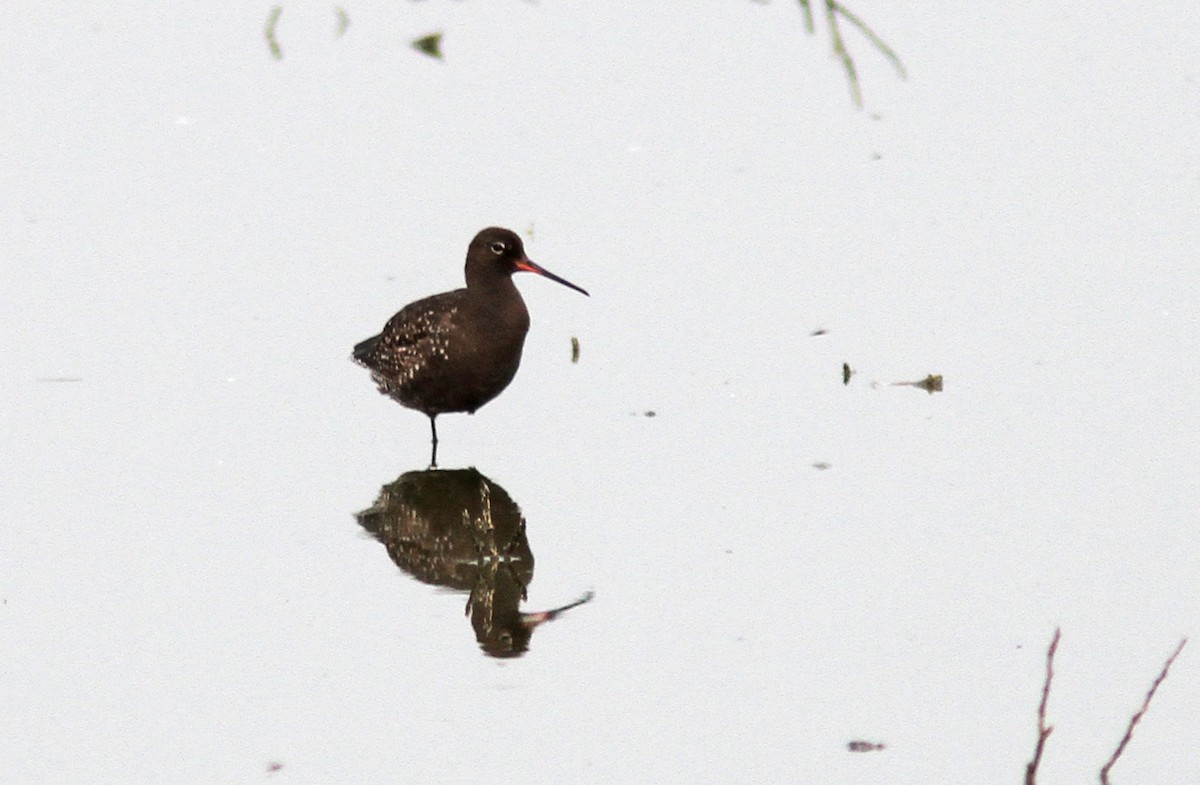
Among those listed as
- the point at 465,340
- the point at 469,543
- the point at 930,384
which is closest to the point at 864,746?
the point at 469,543

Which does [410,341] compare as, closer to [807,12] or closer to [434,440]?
[434,440]

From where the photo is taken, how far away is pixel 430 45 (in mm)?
15875

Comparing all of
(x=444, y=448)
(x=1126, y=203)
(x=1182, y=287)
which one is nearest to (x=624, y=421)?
(x=444, y=448)

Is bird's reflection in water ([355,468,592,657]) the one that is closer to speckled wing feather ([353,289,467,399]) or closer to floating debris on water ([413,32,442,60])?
speckled wing feather ([353,289,467,399])

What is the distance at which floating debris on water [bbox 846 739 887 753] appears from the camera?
673cm

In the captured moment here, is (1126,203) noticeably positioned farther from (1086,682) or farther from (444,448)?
(1086,682)

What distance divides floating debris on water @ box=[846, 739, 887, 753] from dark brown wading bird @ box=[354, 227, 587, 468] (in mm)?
3364

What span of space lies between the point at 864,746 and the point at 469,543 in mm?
2455

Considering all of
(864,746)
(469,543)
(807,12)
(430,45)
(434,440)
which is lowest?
(864,746)

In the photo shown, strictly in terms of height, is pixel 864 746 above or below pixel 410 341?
below

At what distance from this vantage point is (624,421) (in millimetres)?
9977

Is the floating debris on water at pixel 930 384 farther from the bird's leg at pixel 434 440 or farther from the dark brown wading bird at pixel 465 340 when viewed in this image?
the bird's leg at pixel 434 440

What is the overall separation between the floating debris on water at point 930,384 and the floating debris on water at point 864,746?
375 cm

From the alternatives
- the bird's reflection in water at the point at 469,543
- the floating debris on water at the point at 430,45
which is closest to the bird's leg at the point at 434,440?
the bird's reflection in water at the point at 469,543
